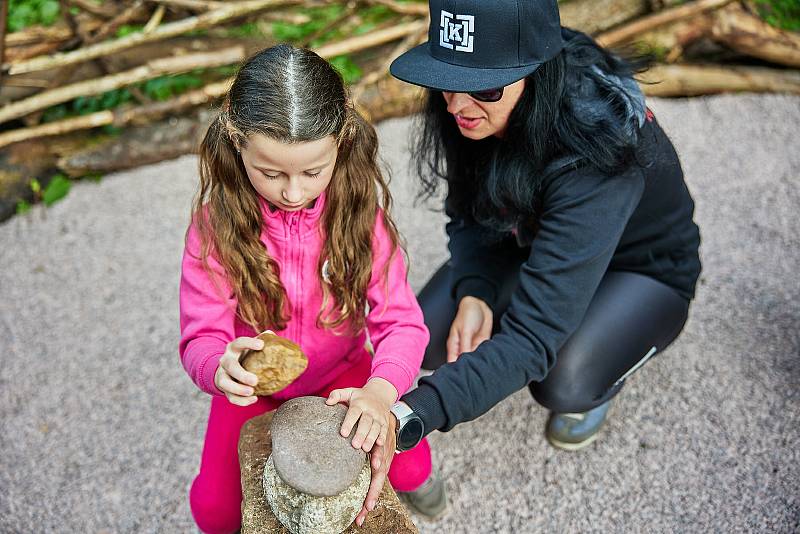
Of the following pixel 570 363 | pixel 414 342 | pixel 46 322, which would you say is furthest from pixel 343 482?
pixel 46 322

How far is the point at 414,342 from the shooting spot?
6.96 ft

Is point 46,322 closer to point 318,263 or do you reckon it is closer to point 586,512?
point 318,263

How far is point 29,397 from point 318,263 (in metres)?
1.75

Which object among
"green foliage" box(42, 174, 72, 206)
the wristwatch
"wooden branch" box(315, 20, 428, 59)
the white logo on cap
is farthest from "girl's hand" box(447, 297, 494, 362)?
"green foliage" box(42, 174, 72, 206)

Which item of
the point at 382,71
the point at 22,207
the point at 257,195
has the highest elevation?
the point at 257,195

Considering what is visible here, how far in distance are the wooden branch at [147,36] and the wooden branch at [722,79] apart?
2307 mm

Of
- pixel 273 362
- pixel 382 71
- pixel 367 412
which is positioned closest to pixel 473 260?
pixel 367 412

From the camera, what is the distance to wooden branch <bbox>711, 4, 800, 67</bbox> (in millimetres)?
4371

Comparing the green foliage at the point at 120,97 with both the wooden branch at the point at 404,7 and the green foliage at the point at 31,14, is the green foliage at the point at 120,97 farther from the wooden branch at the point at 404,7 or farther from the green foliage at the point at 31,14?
the wooden branch at the point at 404,7

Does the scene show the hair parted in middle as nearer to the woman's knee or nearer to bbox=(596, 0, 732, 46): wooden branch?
the woman's knee

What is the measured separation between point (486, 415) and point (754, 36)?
119 inches

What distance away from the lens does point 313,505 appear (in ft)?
5.63

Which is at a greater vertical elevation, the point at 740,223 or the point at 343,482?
the point at 343,482

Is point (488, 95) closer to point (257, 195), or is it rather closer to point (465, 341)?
point (257, 195)
